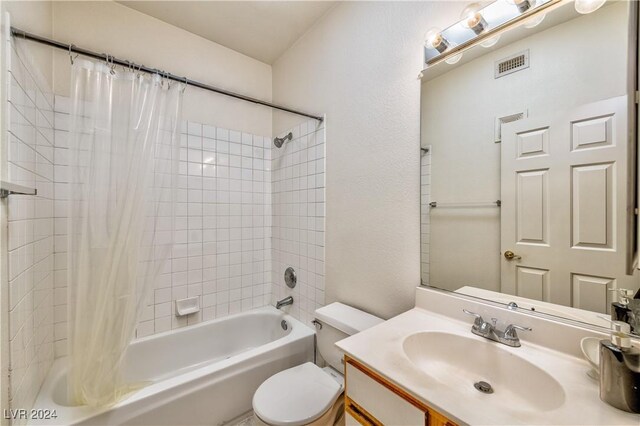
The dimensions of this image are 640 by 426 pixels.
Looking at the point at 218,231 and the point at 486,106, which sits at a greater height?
the point at 486,106

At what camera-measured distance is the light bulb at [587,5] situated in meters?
0.79

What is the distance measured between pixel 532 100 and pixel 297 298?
1804mm

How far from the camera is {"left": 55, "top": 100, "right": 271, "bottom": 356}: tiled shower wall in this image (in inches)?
74.0

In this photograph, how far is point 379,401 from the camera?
77 cm

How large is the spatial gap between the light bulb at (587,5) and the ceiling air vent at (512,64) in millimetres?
155

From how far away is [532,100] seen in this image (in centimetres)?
91

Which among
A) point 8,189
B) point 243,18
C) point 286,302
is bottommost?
point 286,302

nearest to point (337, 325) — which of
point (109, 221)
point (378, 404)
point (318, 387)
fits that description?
point (318, 387)

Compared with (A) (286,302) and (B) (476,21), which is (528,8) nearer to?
(B) (476,21)

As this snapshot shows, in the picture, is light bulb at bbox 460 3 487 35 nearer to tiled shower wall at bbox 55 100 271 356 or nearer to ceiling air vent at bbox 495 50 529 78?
ceiling air vent at bbox 495 50 529 78

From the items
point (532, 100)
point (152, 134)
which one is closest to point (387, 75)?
point (532, 100)

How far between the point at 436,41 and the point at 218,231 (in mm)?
1871

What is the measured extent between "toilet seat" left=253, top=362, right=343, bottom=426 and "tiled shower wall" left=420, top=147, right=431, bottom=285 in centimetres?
73

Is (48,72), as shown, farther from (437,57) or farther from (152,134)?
(437,57)
